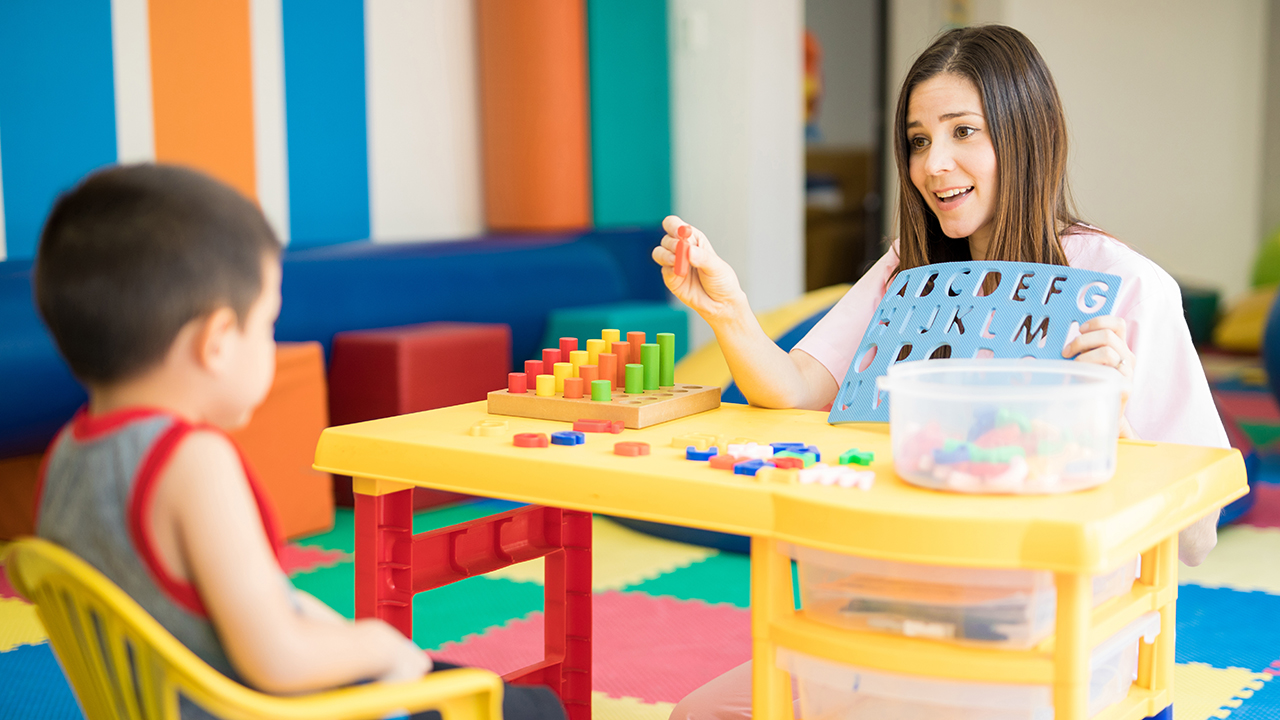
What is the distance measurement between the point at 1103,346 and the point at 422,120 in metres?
3.06

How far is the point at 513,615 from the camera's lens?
7.64 ft

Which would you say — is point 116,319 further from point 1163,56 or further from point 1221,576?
point 1163,56

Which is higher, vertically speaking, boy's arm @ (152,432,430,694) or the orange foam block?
boy's arm @ (152,432,430,694)

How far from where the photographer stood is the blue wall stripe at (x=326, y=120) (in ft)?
11.7

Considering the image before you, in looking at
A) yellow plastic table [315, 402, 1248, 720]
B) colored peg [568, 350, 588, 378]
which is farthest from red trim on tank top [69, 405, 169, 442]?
colored peg [568, 350, 588, 378]

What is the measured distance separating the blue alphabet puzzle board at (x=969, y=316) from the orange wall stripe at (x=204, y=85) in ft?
7.60

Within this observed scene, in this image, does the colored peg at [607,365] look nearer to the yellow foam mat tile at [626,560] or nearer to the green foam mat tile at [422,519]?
the yellow foam mat tile at [626,560]

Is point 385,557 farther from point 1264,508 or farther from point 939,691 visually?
point 1264,508

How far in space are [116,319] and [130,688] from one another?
0.82ft

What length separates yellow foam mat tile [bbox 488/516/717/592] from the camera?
255cm

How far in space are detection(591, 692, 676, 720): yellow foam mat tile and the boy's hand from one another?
850 millimetres

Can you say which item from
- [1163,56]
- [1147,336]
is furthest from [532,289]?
[1163,56]

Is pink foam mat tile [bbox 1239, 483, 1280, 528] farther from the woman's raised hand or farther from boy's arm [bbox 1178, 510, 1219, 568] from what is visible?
the woman's raised hand

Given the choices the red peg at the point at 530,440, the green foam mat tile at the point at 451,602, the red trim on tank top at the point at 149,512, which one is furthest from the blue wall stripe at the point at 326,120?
the red trim on tank top at the point at 149,512
